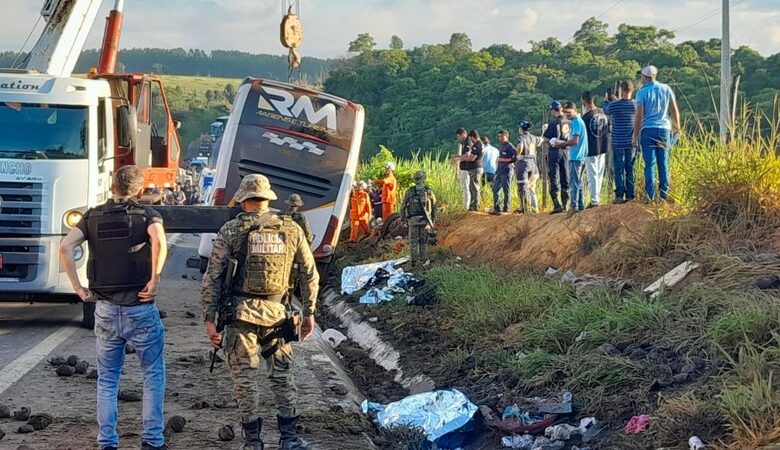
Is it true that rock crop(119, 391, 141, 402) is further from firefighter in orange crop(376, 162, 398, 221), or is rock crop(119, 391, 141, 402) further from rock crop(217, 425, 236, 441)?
firefighter in orange crop(376, 162, 398, 221)

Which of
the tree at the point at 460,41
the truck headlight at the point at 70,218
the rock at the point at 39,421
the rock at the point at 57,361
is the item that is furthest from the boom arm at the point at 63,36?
the tree at the point at 460,41

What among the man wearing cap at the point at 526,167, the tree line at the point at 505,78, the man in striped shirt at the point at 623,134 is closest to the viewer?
the man in striped shirt at the point at 623,134

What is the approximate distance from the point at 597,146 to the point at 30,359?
28.3 feet

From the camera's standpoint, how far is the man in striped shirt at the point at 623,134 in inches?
533

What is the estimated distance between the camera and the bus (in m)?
16.3

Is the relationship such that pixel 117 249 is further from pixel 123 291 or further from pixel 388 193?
pixel 388 193

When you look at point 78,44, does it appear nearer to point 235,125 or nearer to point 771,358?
point 235,125

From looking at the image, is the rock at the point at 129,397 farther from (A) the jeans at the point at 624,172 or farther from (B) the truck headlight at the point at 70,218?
(A) the jeans at the point at 624,172

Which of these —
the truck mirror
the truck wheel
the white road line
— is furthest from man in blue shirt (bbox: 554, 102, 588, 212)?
the white road line

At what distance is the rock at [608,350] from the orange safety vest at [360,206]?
1497 cm

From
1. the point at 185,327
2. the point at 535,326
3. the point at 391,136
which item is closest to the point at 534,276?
the point at 535,326

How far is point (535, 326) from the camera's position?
990cm

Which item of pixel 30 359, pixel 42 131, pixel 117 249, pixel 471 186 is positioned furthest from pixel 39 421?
pixel 471 186

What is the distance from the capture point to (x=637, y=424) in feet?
23.0
